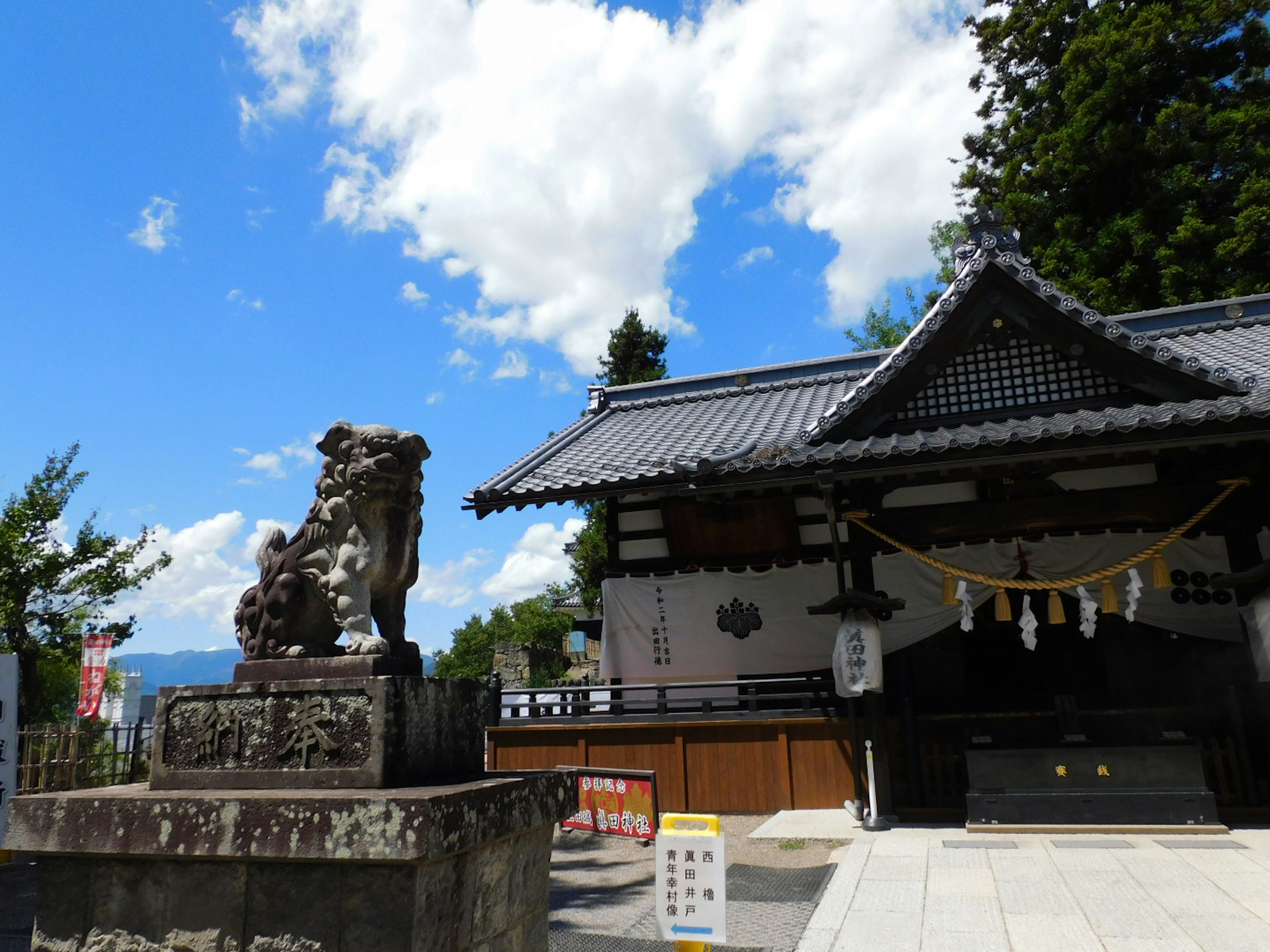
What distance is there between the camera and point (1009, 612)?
10391mm

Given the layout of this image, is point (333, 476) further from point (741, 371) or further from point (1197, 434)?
point (741, 371)

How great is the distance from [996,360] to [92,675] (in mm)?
19716

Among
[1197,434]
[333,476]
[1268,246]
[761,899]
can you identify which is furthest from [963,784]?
[1268,246]

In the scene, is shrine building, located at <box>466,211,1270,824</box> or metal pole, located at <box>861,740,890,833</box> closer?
shrine building, located at <box>466,211,1270,824</box>

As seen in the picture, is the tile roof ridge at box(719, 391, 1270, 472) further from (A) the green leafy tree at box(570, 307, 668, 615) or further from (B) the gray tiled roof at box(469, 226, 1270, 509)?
(A) the green leafy tree at box(570, 307, 668, 615)

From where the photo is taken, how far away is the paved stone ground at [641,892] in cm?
623

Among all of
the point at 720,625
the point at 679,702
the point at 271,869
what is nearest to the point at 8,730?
the point at 679,702

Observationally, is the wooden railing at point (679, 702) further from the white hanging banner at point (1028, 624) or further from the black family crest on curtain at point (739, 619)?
the white hanging banner at point (1028, 624)

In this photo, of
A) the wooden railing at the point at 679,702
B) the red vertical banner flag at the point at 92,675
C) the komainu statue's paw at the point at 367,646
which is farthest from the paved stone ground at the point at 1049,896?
the red vertical banner flag at the point at 92,675

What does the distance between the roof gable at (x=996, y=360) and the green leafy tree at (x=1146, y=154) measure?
1364 cm

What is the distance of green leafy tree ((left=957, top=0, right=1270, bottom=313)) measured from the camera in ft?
69.5

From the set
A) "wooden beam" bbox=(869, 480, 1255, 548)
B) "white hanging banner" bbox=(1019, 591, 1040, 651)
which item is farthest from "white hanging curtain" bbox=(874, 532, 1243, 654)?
"white hanging banner" bbox=(1019, 591, 1040, 651)

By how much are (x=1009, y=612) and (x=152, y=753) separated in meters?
9.74

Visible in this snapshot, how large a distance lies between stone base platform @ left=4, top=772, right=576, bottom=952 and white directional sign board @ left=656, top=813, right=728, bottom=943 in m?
1.18
